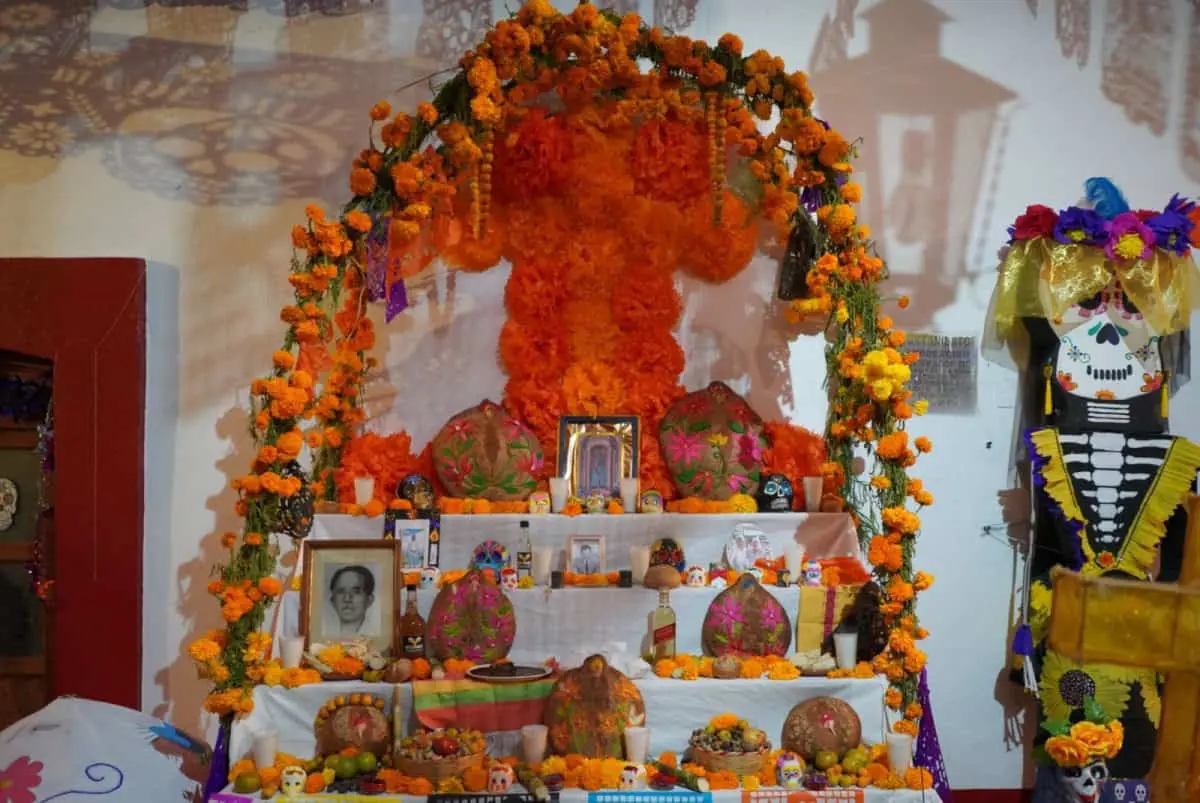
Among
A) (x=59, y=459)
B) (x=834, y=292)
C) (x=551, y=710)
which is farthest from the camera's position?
(x=59, y=459)

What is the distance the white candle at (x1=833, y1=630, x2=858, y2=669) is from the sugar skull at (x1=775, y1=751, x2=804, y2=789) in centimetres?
40

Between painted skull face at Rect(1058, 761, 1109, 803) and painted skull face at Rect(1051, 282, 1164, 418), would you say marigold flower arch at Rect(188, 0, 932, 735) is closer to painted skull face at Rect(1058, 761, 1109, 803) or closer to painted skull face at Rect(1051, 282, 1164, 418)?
painted skull face at Rect(1051, 282, 1164, 418)

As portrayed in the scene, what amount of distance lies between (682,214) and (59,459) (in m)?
2.53

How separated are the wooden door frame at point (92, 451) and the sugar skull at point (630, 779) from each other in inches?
80.3

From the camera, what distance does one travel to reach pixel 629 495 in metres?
4.28

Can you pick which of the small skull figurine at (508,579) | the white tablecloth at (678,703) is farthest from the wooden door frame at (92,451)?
the small skull figurine at (508,579)

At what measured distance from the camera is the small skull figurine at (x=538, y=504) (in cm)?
425

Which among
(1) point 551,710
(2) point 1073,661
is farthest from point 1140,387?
(1) point 551,710

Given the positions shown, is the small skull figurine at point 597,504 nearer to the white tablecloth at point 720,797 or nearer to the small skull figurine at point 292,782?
the white tablecloth at point 720,797

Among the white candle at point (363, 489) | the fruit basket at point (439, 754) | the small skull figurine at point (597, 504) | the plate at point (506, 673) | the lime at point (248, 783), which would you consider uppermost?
the white candle at point (363, 489)

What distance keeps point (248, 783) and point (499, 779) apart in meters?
0.74

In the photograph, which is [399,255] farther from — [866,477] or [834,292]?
[866,477]

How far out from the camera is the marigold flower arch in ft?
12.6

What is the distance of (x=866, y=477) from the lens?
4.70m
